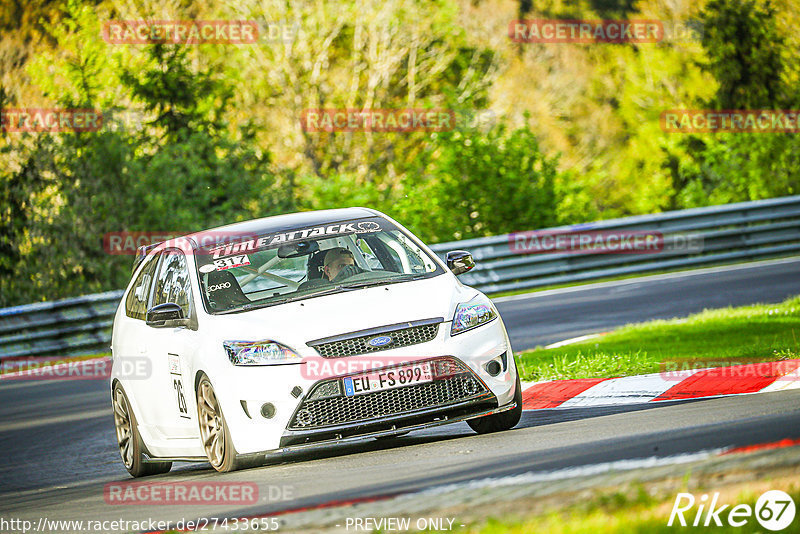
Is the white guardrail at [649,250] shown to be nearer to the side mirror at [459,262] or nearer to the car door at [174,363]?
the side mirror at [459,262]

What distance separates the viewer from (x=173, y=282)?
941 centimetres

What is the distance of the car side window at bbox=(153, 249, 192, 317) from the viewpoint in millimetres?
9039

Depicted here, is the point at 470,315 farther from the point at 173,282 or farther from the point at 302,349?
the point at 173,282

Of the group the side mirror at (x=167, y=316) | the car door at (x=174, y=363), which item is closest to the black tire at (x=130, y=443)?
the car door at (x=174, y=363)

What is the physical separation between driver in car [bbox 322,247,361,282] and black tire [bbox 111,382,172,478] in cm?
176

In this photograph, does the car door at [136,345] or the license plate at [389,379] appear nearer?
the license plate at [389,379]

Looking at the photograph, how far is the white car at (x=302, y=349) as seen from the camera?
796 cm

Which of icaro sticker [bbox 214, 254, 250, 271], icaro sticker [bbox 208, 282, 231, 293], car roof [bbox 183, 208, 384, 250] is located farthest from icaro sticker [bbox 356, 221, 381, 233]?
icaro sticker [bbox 208, 282, 231, 293]

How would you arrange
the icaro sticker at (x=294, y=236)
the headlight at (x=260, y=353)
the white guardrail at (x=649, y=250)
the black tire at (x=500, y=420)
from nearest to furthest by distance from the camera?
the headlight at (x=260, y=353) < the black tire at (x=500, y=420) < the icaro sticker at (x=294, y=236) < the white guardrail at (x=649, y=250)

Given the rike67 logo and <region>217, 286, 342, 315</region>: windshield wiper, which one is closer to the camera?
the rike67 logo

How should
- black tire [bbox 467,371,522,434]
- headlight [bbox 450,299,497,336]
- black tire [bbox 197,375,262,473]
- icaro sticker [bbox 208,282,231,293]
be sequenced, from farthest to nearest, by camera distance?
1. icaro sticker [bbox 208,282,231,293]
2. black tire [bbox 467,371,522,434]
3. headlight [bbox 450,299,497,336]
4. black tire [bbox 197,375,262,473]

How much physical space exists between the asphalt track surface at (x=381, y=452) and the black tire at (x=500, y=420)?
0.07 m

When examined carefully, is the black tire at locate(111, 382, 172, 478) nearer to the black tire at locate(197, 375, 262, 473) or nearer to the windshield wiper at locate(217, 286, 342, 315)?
the black tire at locate(197, 375, 262, 473)

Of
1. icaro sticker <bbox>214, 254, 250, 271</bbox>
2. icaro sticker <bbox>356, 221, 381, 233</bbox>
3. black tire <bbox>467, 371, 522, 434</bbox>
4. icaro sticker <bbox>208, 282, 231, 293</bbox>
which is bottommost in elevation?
black tire <bbox>467, 371, 522, 434</bbox>
